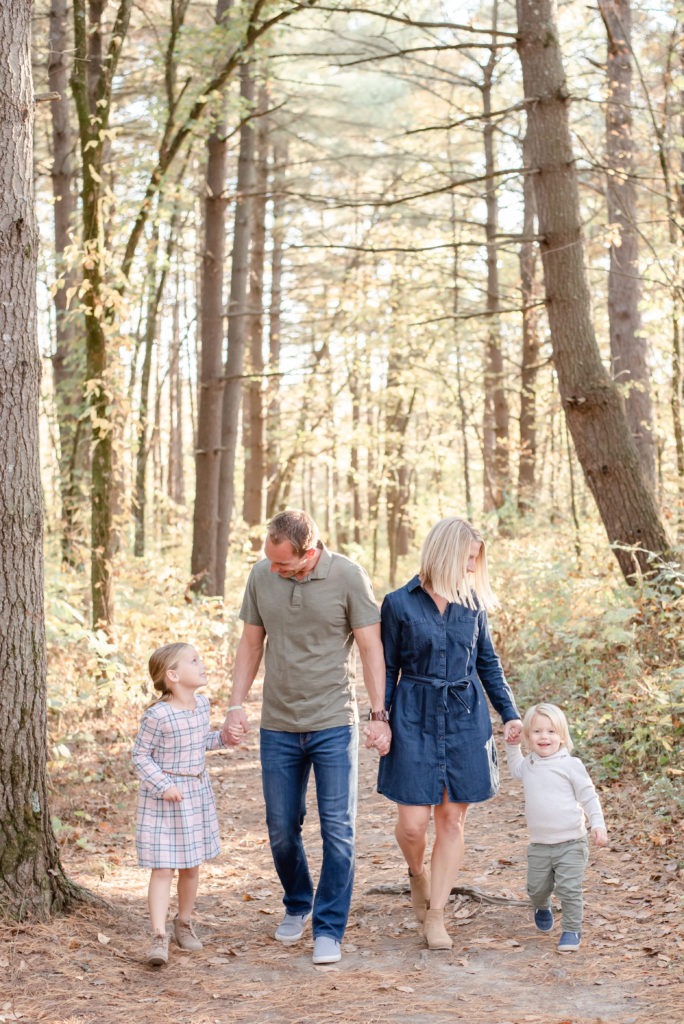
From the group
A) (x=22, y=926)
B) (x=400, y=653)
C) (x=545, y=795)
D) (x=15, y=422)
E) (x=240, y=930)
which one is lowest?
(x=240, y=930)

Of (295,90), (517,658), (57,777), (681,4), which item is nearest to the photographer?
(57,777)

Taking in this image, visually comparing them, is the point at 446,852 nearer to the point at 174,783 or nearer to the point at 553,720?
the point at 553,720

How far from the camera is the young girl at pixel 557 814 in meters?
4.57

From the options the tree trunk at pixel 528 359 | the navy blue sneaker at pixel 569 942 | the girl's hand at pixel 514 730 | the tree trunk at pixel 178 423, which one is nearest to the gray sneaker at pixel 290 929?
the navy blue sneaker at pixel 569 942

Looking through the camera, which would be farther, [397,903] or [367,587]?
[397,903]

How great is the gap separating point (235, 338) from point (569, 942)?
488 inches

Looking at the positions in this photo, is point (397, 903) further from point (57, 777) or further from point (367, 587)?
point (57, 777)

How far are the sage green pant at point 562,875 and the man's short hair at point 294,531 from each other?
1823 millimetres

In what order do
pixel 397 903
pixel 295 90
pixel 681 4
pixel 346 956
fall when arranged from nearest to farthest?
pixel 346 956, pixel 397 903, pixel 681 4, pixel 295 90

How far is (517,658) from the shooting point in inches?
429

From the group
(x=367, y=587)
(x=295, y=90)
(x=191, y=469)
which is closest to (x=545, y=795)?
(x=367, y=587)

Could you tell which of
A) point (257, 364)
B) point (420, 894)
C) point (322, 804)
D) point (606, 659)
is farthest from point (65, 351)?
point (420, 894)

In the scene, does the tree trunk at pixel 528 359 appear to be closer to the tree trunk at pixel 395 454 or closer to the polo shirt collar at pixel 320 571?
the tree trunk at pixel 395 454

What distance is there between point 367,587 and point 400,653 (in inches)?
14.3
